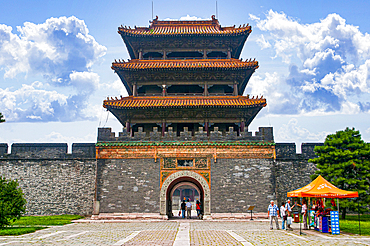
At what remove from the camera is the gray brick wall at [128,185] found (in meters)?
18.3

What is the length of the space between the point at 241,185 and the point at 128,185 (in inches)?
266

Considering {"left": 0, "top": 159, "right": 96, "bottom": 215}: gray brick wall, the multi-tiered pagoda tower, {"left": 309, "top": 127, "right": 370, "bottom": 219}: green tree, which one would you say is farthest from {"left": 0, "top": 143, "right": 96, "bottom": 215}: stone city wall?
{"left": 309, "top": 127, "right": 370, "bottom": 219}: green tree

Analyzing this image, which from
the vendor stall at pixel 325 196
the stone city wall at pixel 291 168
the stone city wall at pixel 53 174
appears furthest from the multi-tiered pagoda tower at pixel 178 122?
the vendor stall at pixel 325 196

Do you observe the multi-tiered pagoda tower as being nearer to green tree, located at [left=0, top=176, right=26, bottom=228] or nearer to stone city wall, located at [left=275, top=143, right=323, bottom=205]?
stone city wall, located at [left=275, top=143, right=323, bottom=205]

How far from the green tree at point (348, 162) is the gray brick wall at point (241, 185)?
3.17 meters

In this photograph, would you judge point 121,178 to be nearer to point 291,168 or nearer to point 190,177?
point 190,177

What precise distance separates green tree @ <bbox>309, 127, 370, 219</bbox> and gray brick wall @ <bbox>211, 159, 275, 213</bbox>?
3168mm

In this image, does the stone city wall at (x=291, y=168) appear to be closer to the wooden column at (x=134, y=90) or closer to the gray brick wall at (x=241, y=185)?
the gray brick wall at (x=241, y=185)

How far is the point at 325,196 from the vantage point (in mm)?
12461

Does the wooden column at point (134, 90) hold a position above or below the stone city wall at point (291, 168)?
above

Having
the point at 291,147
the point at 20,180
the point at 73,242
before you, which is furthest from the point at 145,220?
the point at 291,147

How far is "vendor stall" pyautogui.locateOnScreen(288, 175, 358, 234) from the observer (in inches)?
477

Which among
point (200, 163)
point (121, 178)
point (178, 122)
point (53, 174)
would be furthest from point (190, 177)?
point (53, 174)

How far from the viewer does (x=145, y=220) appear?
1767 centimetres
